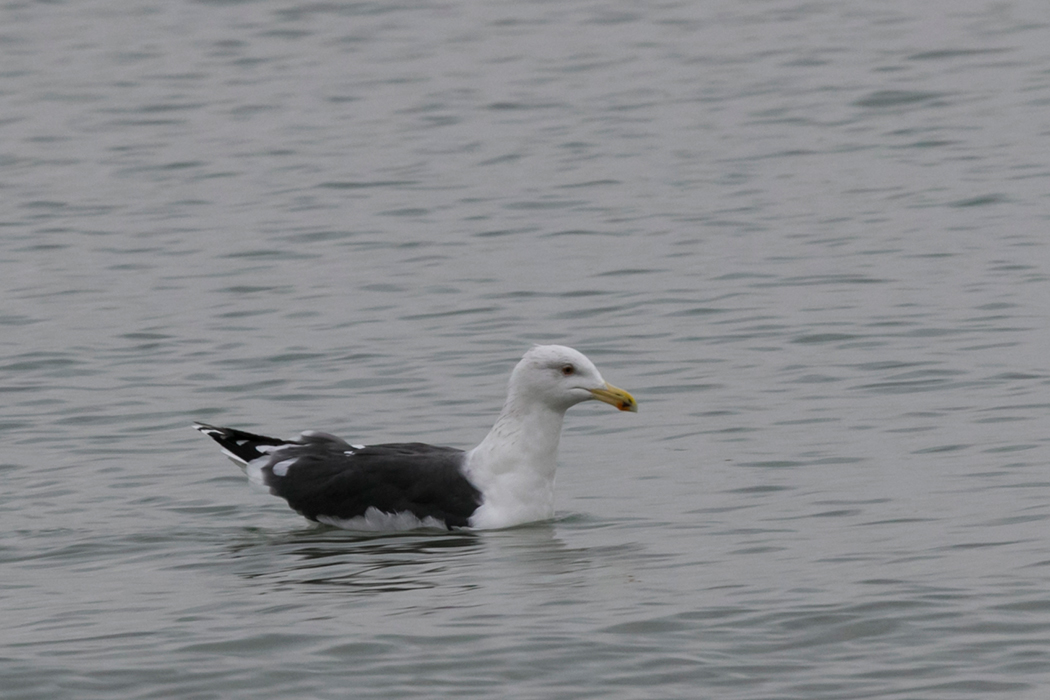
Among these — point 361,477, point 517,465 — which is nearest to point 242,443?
point 361,477

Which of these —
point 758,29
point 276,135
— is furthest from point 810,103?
point 276,135

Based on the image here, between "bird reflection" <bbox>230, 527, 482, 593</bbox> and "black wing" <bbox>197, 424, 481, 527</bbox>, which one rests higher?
"black wing" <bbox>197, 424, 481, 527</bbox>

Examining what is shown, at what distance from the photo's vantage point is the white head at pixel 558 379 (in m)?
12.1

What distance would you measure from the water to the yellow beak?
A: 622 mm

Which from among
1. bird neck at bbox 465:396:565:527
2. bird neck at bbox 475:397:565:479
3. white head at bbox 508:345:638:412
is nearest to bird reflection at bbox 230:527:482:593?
bird neck at bbox 465:396:565:527

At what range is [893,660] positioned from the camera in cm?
898

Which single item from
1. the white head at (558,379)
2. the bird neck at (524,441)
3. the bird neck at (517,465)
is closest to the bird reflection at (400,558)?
the bird neck at (517,465)

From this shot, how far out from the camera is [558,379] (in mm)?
12172

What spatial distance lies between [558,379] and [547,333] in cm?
440

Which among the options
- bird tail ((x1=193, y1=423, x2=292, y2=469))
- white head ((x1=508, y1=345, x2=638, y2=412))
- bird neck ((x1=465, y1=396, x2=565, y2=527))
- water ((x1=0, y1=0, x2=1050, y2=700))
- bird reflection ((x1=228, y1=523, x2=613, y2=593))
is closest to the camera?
water ((x1=0, y1=0, x2=1050, y2=700))

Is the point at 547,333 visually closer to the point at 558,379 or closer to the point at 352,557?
the point at 558,379

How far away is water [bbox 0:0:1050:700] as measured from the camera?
31.3 ft

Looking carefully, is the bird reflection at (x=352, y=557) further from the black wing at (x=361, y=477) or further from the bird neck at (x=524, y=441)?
the bird neck at (x=524, y=441)

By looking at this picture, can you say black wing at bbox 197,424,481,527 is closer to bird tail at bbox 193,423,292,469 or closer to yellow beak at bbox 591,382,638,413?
bird tail at bbox 193,423,292,469
